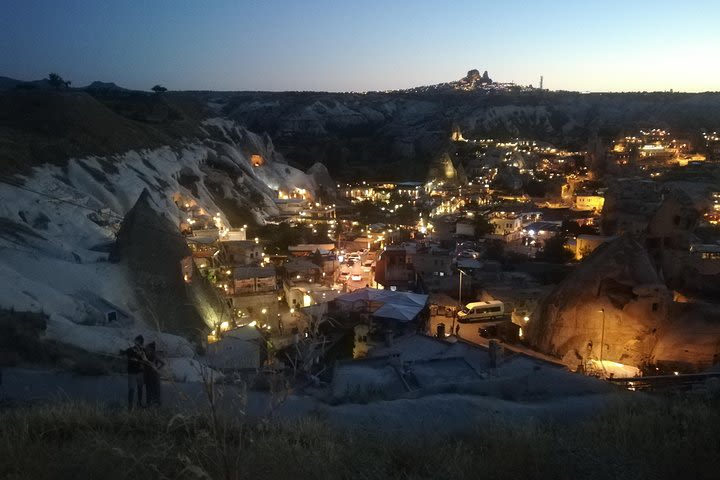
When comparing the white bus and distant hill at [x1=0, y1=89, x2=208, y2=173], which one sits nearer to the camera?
the white bus

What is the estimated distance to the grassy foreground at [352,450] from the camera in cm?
337

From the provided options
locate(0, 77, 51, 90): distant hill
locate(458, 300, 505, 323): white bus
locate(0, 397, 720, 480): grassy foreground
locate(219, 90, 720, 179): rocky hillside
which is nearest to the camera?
locate(0, 397, 720, 480): grassy foreground

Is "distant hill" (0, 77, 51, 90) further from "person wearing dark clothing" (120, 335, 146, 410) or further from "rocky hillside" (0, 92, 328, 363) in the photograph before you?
"person wearing dark clothing" (120, 335, 146, 410)

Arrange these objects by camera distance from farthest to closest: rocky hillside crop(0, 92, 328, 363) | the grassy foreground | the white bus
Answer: the white bus < rocky hillside crop(0, 92, 328, 363) < the grassy foreground

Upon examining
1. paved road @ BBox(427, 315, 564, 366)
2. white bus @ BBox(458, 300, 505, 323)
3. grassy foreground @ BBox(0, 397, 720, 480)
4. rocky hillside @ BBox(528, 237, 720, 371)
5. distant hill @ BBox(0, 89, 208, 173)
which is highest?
distant hill @ BBox(0, 89, 208, 173)

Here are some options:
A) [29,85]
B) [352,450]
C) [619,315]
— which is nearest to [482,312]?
[619,315]

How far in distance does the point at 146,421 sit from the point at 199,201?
1033 inches

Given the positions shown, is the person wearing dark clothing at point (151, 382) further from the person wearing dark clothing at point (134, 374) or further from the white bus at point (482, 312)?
the white bus at point (482, 312)

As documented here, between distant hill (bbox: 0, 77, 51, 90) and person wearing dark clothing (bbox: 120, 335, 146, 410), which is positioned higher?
distant hill (bbox: 0, 77, 51, 90)

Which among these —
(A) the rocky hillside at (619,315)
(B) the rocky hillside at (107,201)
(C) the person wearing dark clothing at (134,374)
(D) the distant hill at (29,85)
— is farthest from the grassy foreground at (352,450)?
(D) the distant hill at (29,85)

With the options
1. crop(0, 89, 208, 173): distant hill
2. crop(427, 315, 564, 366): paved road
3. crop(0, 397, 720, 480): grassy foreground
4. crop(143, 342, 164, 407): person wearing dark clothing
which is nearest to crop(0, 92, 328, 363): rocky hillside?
crop(0, 89, 208, 173): distant hill

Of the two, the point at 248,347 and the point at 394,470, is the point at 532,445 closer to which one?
the point at 394,470

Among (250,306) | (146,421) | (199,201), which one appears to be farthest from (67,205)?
(146,421)

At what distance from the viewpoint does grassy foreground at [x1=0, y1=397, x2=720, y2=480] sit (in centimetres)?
337
